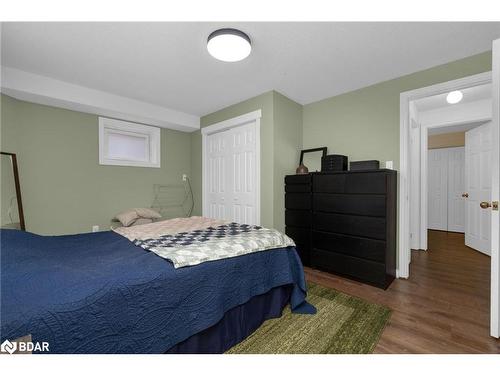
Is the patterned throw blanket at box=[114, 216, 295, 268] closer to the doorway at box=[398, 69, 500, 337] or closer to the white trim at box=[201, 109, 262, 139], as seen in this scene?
the doorway at box=[398, 69, 500, 337]

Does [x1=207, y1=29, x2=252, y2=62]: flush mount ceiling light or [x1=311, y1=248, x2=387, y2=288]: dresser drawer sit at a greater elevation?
[x1=207, y1=29, x2=252, y2=62]: flush mount ceiling light

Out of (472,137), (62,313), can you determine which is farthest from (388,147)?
(62,313)

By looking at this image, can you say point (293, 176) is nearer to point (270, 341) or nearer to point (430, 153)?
point (270, 341)

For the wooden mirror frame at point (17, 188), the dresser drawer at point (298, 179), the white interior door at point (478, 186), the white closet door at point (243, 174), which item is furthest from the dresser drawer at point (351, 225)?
the wooden mirror frame at point (17, 188)

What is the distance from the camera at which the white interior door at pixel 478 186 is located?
3.28 m

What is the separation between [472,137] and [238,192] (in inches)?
165

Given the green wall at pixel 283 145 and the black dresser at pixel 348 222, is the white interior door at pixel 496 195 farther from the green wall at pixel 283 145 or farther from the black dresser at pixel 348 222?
the green wall at pixel 283 145

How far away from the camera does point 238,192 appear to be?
3402 millimetres

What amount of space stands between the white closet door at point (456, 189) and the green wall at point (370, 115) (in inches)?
151

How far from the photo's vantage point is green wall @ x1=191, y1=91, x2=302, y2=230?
9.67ft

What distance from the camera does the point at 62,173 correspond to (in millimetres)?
2865

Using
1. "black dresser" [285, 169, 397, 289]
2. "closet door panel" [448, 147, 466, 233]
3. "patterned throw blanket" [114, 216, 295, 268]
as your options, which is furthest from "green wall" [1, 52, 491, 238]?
"closet door panel" [448, 147, 466, 233]

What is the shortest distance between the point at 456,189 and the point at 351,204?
14.5ft

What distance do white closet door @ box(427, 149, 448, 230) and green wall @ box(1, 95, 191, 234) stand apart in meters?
6.62
